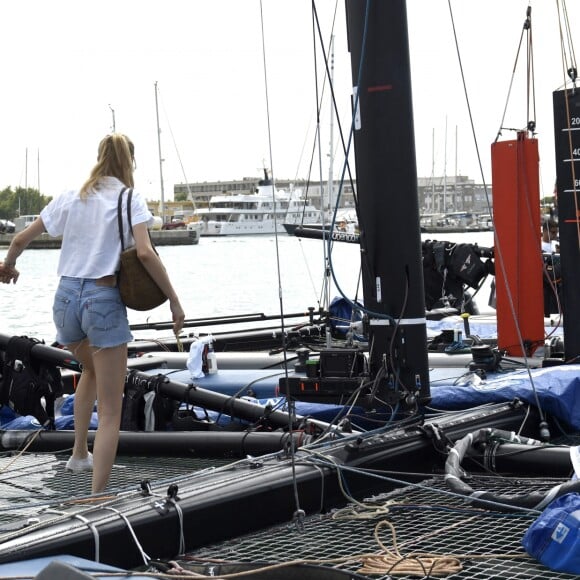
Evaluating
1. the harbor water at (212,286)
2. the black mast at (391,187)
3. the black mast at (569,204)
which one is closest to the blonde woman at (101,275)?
the black mast at (391,187)

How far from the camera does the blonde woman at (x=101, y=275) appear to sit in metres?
4.70

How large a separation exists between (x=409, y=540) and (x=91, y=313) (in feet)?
5.86

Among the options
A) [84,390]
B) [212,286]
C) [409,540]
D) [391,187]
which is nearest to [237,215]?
[212,286]

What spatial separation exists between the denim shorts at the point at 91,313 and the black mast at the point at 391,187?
1745mm

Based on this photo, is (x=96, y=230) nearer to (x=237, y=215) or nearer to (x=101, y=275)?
(x=101, y=275)

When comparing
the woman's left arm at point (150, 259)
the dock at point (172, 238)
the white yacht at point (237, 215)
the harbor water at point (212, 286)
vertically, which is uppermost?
the white yacht at point (237, 215)

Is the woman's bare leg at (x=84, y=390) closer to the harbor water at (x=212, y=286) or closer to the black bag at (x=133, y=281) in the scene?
the black bag at (x=133, y=281)

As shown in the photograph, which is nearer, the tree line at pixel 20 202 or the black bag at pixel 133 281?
the black bag at pixel 133 281

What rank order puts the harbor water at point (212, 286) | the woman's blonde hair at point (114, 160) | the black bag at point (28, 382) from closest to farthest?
the woman's blonde hair at point (114, 160)
the black bag at point (28, 382)
the harbor water at point (212, 286)

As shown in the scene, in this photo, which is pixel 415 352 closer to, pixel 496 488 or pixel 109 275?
pixel 496 488

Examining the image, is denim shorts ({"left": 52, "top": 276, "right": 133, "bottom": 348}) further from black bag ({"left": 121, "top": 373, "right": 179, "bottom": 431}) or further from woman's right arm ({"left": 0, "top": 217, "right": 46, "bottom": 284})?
black bag ({"left": 121, "top": 373, "right": 179, "bottom": 431})

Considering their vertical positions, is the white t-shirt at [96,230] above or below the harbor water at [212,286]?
above

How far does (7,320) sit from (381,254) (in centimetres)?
2390

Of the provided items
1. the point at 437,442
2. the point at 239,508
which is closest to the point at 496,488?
the point at 437,442
